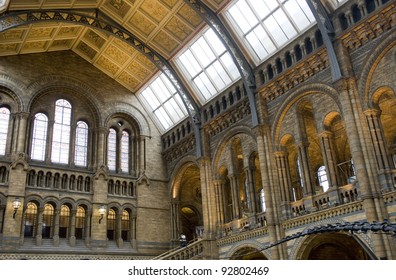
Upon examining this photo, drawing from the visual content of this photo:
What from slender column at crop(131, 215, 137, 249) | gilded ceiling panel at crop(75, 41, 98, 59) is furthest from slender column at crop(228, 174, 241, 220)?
gilded ceiling panel at crop(75, 41, 98, 59)

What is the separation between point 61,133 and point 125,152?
4.94m

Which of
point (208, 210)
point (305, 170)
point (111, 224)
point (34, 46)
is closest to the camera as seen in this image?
point (305, 170)

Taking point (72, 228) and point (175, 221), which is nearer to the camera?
point (72, 228)

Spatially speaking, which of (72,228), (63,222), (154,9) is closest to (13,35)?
(154,9)

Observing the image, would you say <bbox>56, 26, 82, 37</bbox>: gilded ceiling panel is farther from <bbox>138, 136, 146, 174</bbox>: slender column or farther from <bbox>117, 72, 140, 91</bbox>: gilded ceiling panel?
<bbox>138, 136, 146, 174</bbox>: slender column

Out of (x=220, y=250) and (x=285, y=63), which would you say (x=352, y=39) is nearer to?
(x=285, y=63)

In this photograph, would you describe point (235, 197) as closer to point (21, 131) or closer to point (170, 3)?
point (170, 3)

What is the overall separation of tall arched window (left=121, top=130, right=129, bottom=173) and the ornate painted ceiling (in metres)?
4.34

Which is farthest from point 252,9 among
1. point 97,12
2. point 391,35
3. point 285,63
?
point 97,12

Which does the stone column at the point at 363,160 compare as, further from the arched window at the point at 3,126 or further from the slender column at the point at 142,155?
the arched window at the point at 3,126

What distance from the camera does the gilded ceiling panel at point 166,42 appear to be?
26656mm

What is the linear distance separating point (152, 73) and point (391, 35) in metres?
17.8

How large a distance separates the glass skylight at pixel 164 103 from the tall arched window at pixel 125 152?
296cm

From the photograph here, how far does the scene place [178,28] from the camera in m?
25.9
